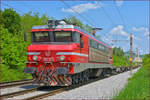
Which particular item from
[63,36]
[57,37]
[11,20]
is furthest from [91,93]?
[11,20]

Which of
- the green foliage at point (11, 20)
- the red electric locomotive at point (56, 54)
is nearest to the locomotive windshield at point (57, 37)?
the red electric locomotive at point (56, 54)

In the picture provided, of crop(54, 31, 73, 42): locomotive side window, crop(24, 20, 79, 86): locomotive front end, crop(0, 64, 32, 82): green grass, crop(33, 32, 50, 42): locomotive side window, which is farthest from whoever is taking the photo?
crop(0, 64, 32, 82): green grass

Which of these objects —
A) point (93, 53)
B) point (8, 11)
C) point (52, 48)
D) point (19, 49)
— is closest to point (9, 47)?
point (19, 49)

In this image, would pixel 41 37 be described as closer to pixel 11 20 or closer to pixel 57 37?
pixel 57 37

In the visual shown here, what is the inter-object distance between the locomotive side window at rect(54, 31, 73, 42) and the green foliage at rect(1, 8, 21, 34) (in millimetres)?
35687

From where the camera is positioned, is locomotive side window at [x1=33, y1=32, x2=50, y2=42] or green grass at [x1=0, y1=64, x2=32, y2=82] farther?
green grass at [x1=0, y1=64, x2=32, y2=82]

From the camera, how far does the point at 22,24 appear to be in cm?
5088

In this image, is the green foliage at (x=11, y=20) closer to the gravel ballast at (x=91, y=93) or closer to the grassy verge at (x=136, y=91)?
the gravel ballast at (x=91, y=93)

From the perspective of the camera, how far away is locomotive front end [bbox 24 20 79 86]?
12.6m

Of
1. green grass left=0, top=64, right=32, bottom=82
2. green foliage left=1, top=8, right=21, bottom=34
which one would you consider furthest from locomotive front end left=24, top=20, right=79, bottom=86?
green foliage left=1, top=8, right=21, bottom=34

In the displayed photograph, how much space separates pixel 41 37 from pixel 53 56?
159 cm

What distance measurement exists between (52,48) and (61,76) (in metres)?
1.60

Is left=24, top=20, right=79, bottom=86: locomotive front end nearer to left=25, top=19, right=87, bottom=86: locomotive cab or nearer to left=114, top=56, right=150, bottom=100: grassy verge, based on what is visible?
left=25, top=19, right=87, bottom=86: locomotive cab

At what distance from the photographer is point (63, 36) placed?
13.4 m
